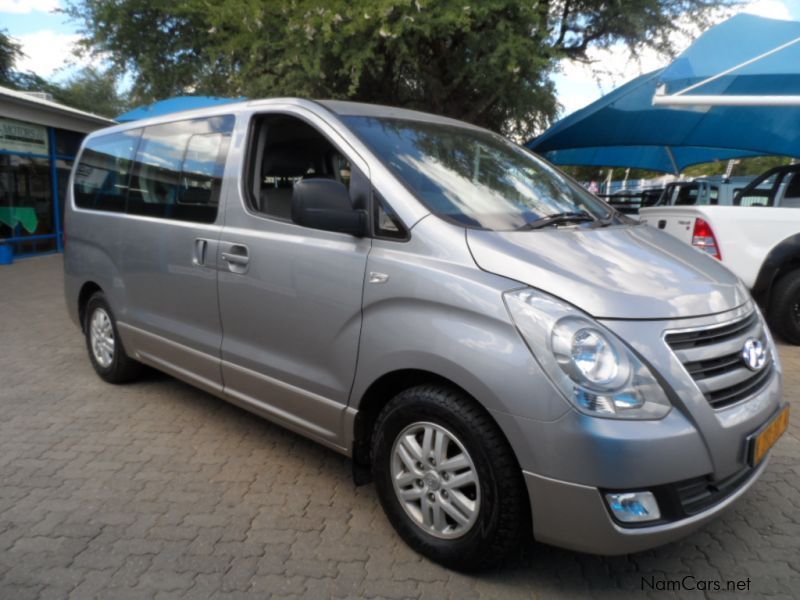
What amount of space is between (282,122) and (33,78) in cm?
3001

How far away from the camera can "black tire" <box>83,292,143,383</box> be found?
4.58 metres

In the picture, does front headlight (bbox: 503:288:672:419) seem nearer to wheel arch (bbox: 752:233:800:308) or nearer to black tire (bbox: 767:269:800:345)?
wheel arch (bbox: 752:233:800:308)

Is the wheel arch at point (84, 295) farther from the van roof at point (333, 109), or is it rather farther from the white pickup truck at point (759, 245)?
the white pickup truck at point (759, 245)

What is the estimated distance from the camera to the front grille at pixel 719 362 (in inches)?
87.7

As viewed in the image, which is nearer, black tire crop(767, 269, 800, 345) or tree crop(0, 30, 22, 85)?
black tire crop(767, 269, 800, 345)

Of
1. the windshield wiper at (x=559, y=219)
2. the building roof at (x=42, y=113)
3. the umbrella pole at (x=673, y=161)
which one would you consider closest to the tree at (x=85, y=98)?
the building roof at (x=42, y=113)

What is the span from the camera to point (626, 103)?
11.5 m

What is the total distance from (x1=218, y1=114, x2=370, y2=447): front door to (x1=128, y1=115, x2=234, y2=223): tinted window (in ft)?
0.86

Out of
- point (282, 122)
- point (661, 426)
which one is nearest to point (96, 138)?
point (282, 122)

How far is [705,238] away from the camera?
5887 mm

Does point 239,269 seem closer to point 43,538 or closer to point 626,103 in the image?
point 43,538

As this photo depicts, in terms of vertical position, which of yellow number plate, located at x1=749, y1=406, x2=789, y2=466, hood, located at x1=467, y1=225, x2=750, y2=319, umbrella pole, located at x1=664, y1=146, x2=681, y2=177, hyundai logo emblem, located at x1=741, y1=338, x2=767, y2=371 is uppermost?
umbrella pole, located at x1=664, y1=146, x2=681, y2=177

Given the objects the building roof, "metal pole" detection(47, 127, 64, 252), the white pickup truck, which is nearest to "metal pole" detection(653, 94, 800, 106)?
the white pickup truck

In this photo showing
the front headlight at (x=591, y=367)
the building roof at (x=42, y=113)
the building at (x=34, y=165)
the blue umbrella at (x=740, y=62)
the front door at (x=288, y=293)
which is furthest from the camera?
the building at (x=34, y=165)
